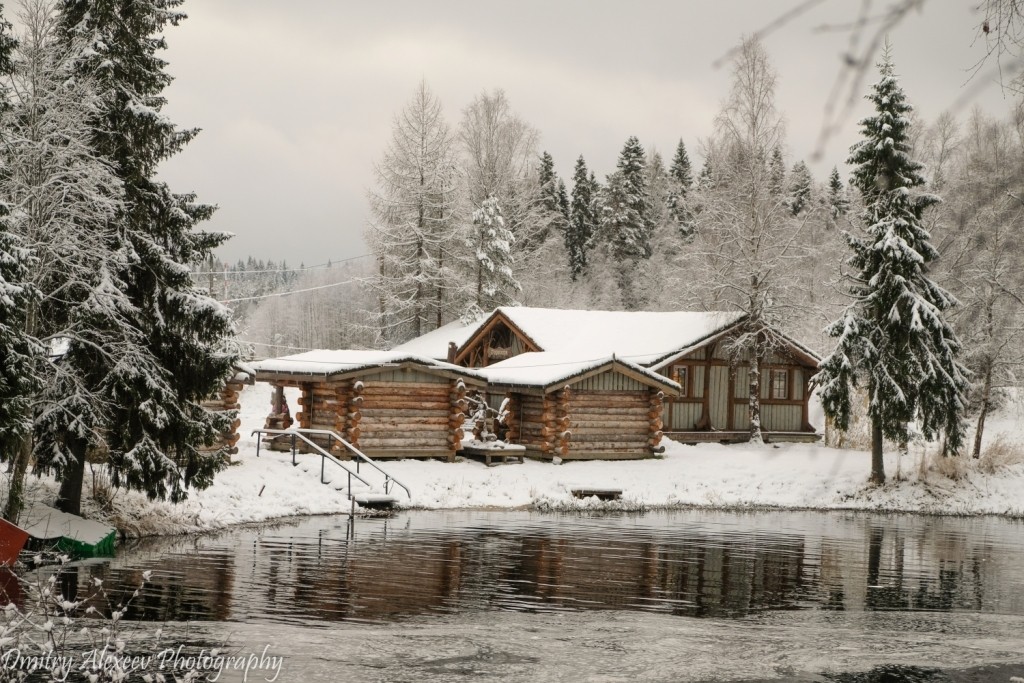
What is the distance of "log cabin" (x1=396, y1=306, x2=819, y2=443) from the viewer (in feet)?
119

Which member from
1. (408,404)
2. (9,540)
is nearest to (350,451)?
(408,404)

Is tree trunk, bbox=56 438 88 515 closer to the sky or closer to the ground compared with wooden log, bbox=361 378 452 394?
closer to the ground

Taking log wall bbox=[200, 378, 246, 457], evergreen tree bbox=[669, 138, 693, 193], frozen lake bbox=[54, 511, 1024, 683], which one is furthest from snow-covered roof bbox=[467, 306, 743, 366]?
evergreen tree bbox=[669, 138, 693, 193]

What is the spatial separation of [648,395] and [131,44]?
67.7 feet

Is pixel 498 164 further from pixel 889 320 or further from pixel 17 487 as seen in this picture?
pixel 17 487

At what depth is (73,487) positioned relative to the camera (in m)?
18.4

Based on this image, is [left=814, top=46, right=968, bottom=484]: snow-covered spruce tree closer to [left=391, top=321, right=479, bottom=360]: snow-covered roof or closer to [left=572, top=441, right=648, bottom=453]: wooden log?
[left=572, top=441, right=648, bottom=453]: wooden log

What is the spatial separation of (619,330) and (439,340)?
1134cm

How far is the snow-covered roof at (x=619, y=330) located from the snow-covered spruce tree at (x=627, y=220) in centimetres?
2765

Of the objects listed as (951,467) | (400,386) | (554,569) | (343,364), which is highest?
(343,364)

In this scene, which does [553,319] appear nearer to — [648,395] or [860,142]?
[648,395]

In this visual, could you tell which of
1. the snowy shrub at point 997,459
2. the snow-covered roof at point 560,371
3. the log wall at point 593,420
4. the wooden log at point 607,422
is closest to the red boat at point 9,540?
the snow-covered roof at point 560,371

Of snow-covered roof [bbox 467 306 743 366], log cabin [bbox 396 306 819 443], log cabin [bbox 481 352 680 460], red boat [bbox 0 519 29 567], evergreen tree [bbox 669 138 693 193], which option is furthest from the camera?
evergreen tree [bbox 669 138 693 193]

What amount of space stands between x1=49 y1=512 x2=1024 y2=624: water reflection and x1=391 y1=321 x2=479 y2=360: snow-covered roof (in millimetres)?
21260
